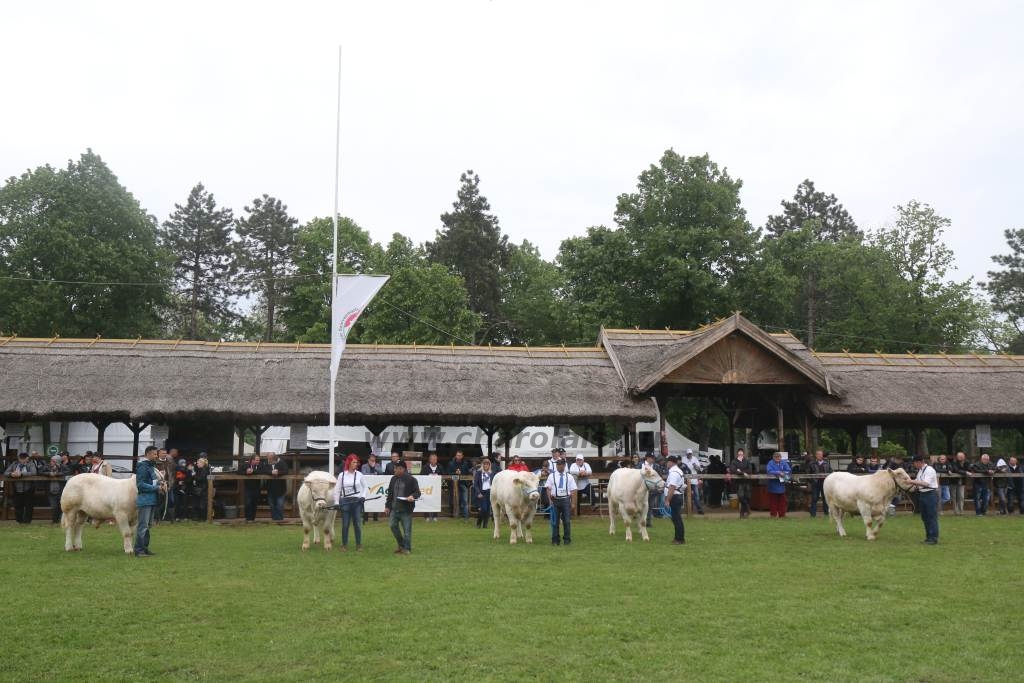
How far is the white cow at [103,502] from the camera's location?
16.1 meters

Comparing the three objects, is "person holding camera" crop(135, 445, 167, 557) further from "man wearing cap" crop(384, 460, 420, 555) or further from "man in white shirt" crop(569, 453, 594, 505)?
"man in white shirt" crop(569, 453, 594, 505)

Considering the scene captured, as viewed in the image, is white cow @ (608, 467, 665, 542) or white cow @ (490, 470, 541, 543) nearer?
white cow @ (490, 470, 541, 543)

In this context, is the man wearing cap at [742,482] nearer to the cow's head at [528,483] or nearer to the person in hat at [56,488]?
the cow's head at [528,483]

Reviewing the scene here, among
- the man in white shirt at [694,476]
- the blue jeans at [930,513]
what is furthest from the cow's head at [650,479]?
the man in white shirt at [694,476]

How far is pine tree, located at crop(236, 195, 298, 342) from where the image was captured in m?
61.4

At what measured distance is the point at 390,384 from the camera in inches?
1069

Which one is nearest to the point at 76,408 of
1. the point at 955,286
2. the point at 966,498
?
the point at 966,498

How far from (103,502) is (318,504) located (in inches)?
148

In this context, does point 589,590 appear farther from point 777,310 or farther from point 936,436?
point 936,436

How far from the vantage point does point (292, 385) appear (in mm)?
26656

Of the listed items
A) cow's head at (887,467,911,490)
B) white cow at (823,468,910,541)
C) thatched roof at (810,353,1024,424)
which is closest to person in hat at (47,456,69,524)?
white cow at (823,468,910,541)

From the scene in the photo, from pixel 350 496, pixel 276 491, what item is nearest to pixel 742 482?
pixel 350 496

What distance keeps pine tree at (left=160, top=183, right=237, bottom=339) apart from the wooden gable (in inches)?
1679

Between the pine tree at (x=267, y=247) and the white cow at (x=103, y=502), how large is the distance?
148 feet
